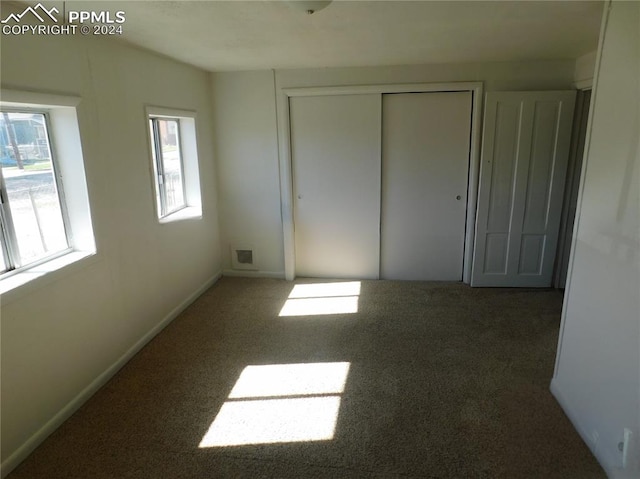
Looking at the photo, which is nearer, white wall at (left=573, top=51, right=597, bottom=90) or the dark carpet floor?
the dark carpet floor

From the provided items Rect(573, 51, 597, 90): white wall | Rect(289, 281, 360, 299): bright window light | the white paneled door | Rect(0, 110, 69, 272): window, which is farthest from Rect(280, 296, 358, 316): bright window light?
Rect(573, 51, 597, 90): white wall

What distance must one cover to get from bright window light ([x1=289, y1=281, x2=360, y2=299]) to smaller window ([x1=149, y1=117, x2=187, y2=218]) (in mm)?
1472

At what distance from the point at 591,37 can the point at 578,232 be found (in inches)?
63.0

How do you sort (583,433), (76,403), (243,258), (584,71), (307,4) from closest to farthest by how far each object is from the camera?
(307,4) → (583,433) → (76,403) → (584,71) → (243,258)

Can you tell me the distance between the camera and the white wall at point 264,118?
3820mm

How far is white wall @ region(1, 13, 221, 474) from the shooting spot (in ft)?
6.72

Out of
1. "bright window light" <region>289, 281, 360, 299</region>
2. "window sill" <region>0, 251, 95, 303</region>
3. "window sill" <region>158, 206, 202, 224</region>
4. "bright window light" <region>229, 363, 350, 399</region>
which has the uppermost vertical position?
"window sill" <region>158, 206, 202, 224</region>

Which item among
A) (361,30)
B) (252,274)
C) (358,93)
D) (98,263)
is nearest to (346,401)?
(98,263)

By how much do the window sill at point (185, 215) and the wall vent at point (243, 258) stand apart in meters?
0.70

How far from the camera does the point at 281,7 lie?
2.10 metres

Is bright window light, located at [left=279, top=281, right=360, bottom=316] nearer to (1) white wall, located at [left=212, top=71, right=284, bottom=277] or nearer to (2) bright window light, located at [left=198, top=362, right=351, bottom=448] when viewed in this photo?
(1) white wall, located at [left=212, top=71, right=284, bottom=277]

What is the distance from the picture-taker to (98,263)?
262 centimetres

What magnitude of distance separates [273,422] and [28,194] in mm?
1899

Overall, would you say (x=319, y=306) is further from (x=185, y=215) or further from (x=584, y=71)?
(x=584, y=71)
